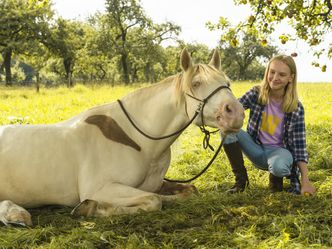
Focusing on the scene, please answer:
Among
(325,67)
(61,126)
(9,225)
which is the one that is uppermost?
(325,67)

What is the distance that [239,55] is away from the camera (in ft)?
222

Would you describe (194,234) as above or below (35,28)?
below

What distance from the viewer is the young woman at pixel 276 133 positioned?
4.30 m

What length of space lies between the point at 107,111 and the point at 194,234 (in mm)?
1739

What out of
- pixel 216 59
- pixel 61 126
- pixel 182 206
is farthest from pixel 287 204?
pixel 61 126

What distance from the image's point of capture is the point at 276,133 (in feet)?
14.9

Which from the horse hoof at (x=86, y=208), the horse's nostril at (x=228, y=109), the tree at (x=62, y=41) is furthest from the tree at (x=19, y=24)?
the horse's nostril at (x=228, y=109)

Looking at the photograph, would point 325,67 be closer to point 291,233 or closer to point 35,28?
point 291,233

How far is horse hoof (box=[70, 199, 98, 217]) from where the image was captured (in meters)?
3.54

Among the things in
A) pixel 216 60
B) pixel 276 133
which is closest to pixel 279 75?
pixel 276 133

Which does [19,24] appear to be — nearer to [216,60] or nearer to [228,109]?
[216,60]

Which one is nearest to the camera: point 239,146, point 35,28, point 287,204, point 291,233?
point 291,233

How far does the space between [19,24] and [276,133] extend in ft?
120

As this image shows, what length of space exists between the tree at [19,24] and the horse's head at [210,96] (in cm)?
3441
